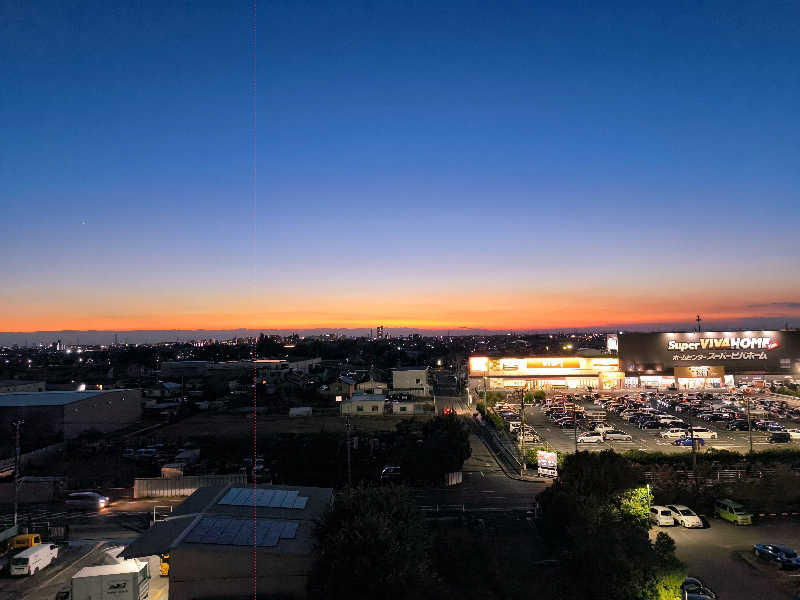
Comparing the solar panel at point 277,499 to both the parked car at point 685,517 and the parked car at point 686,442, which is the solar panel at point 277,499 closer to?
the parked car at point 685,517

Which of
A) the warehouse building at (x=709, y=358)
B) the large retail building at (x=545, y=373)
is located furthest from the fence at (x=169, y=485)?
the warehouse building at (x=709, y=358)

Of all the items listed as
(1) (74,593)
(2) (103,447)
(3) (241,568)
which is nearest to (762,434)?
(3) (241,568)

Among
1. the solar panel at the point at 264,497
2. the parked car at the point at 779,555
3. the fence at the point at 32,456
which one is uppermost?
the solar panel at the point at 264,497

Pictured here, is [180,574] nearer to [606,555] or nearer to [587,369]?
[606,555]

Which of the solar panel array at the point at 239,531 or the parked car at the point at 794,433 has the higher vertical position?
the solar panel array at the point at 239,531

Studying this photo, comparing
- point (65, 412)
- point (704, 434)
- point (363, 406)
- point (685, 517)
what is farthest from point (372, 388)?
point (685, 517)

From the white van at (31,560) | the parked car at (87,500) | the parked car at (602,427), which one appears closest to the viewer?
the white van at (31,560)
